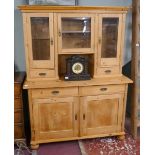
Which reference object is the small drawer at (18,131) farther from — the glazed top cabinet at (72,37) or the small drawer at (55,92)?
the glazed top cabinet at (72,37)

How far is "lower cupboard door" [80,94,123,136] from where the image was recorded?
2381 millimetres

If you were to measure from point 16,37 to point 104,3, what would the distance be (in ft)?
3.94

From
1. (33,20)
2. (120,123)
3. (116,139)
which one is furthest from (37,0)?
(116,139)

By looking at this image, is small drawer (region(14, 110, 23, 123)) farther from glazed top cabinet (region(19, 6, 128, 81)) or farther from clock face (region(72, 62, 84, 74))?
clock face (region(72, 62, 84, 74))

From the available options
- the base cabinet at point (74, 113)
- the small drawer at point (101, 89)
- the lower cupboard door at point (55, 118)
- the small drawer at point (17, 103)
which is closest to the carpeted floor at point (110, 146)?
the base cabinet at point (74, 113)

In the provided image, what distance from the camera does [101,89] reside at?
236cm

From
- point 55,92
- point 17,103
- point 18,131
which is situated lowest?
point 18,131

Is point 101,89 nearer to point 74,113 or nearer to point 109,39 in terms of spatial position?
point 74,113

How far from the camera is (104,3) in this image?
271cm

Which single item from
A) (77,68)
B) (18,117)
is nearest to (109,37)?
(77,68)

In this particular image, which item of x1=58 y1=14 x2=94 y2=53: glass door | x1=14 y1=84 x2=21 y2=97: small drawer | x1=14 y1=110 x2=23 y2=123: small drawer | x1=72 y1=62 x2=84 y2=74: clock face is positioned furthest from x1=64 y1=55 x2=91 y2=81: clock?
x1=14 y1=110 x2=23 y2=123: small drawer

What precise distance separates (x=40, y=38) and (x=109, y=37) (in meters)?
0.78
